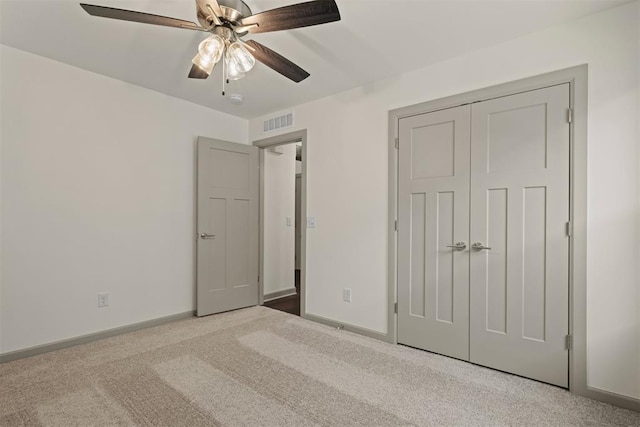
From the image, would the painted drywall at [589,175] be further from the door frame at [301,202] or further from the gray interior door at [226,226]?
the gray interior door at [226,226]

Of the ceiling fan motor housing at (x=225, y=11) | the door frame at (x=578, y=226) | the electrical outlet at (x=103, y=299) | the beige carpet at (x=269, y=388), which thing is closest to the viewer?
the ceiling fan motor housing at (x=225, y=11)

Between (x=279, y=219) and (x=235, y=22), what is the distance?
10.6 ft

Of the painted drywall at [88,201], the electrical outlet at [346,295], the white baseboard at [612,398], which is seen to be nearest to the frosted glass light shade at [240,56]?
the painted drywall at [88,201]

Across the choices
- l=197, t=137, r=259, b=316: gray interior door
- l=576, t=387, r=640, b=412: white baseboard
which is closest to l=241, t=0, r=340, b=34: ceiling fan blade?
l=197, t=137, r=259, b=316: gray interior door

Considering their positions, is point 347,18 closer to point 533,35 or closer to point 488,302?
point 533,35

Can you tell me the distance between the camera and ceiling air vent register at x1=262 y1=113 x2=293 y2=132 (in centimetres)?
393

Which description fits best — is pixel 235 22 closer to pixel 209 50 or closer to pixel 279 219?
pixel 209 50

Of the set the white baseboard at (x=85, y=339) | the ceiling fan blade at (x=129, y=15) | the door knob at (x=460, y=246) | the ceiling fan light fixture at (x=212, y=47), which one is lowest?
the white baseboard at (x=85, y=339)

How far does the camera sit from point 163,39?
8.00 ft

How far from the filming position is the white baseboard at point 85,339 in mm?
2602

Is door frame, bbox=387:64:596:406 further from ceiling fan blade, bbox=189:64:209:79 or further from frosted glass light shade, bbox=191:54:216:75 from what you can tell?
ceiling fan blade, bbox=189:64:209:79

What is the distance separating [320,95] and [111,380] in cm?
315

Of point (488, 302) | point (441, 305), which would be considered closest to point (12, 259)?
point (441, 305)

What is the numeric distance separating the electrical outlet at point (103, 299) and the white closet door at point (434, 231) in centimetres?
280
